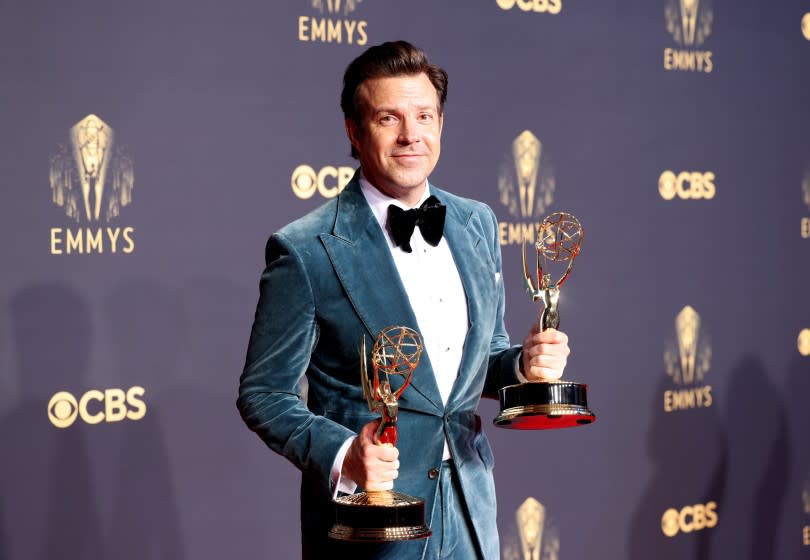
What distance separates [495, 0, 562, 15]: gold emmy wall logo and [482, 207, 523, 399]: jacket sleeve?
5.02ft

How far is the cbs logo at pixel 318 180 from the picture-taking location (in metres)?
3.26

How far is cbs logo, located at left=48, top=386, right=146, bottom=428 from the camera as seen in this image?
297cm

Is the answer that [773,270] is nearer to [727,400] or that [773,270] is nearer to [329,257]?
[727,400]

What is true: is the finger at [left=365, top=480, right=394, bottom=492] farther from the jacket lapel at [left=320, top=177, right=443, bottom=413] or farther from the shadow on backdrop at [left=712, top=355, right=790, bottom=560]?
the shadow on backdrop at [left=712, top=355, right=790, bottom=560]

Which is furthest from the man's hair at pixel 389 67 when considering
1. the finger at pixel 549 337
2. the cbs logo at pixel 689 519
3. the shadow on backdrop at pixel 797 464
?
the shadow on backdrop at pixel 797 464

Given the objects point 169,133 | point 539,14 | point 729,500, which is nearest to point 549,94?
point 539,14

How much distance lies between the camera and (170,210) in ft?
10.2

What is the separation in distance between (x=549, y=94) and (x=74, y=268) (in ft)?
5.49

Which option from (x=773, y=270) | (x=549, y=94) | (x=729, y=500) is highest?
(x=549, y=94)

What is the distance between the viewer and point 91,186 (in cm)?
299

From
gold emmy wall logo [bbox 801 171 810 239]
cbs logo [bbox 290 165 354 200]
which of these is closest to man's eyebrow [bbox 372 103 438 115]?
cbs logo [bbox 290 165 354 200]

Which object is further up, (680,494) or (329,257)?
(329,257)

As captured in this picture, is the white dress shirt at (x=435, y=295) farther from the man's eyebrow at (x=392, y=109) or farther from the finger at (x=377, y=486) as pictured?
the finger at (x=377, y=486)

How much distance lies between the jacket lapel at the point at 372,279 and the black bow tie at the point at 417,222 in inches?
1.2
